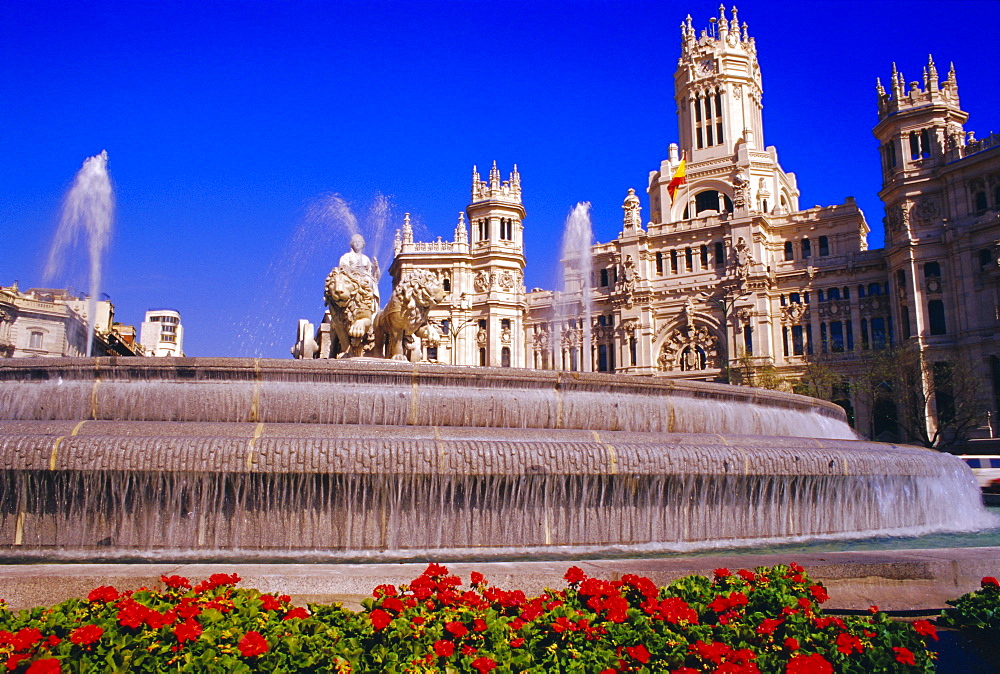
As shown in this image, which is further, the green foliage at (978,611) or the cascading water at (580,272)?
the cascading water at (580,272)

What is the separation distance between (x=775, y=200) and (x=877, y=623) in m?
64.3

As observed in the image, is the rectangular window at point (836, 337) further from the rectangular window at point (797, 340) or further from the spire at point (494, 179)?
the spire at point (494, 179)

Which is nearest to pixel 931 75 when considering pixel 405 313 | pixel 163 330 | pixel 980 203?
pixel 980 203

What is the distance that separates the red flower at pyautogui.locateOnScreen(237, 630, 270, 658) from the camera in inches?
139

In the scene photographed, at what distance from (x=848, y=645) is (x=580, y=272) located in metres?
63.4

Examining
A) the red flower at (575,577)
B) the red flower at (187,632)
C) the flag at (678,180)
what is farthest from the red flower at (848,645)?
the flag at (678,180)

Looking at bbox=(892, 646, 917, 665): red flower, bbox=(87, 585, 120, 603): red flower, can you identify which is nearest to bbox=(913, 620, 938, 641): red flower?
bbox=(892, 646, 917, 665): red flower

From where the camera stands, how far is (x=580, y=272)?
6656 centimetres

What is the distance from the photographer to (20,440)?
7.44 metres

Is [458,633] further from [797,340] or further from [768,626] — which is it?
Answer: [797,340]

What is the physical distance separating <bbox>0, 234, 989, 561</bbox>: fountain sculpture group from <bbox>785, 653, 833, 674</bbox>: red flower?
15.0 feet

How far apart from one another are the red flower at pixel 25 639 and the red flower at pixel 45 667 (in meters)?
0.16

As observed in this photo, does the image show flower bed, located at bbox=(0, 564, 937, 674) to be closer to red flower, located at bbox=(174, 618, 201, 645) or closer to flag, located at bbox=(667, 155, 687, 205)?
red flower, located at bbox=(174, 618, 201, 645)

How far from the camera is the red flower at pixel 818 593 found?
4.76 metres
